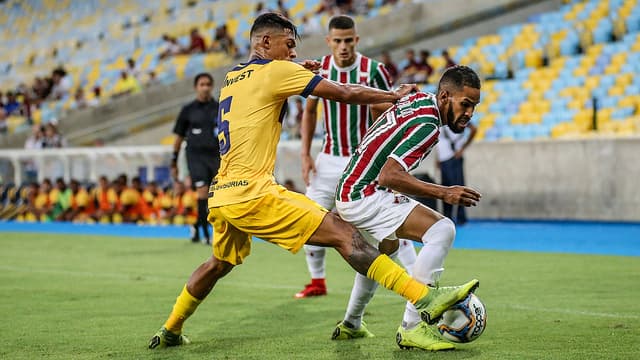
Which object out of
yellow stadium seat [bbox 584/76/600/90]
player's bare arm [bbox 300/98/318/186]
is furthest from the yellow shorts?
yellow stadium seat [bbox 584/76/600/90]

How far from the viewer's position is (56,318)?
7.79 meters

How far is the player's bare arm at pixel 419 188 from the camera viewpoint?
5.52 meters

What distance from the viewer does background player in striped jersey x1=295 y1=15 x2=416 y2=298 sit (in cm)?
872

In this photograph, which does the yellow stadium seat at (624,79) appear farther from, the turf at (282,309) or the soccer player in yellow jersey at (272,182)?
the soccer player in yellow jersey at (272,182)

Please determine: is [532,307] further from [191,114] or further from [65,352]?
[191,114]

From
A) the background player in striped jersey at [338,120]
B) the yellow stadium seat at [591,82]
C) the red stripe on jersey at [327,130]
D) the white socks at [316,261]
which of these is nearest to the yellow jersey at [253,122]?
the background player in striped jersey at [338,120]

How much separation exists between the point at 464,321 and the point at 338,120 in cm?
351

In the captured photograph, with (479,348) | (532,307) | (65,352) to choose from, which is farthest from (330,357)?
(532,307)

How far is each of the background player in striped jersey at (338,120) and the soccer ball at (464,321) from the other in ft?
10.1

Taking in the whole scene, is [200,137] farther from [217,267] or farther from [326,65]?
[217,267]

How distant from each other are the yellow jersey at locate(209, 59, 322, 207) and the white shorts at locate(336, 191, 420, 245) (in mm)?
510

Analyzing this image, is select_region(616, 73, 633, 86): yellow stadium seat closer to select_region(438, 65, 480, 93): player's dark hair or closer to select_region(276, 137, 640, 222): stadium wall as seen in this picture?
select_region(276, 137, 640, 222): stadium wall

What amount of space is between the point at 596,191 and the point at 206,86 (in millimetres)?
7659

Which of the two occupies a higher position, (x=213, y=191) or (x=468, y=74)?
(x=468, y=74)
